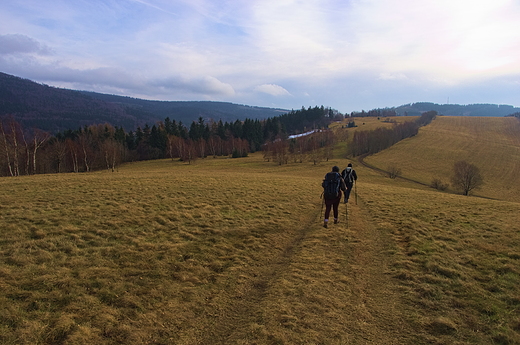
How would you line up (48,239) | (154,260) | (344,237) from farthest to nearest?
(344,237)
(48,239)
(154,260)

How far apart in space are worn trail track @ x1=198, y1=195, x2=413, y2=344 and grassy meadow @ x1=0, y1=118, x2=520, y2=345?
39mm

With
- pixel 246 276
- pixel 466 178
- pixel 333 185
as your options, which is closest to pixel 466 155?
pixel 466 178

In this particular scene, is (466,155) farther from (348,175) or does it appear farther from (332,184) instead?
(332,184)

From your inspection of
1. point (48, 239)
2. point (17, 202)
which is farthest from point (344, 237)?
point (17, 202)

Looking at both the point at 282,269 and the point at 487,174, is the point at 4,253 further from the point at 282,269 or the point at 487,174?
the point at 487,174

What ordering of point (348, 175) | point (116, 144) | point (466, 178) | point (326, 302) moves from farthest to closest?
1. point (116, 144)
2. point (466, 178)
3. point (348, 175)
4. point (326, 302)

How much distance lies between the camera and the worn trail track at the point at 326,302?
6.05 meters

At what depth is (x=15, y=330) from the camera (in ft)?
17.9

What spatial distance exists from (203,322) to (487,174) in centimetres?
9476

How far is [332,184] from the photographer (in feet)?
40.6

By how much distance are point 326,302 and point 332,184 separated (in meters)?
6.22

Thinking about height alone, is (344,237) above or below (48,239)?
below

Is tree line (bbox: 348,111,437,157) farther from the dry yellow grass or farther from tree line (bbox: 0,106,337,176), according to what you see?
tree line (bbox: 0,106,337,176)

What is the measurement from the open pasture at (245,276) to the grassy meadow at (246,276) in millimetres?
39
